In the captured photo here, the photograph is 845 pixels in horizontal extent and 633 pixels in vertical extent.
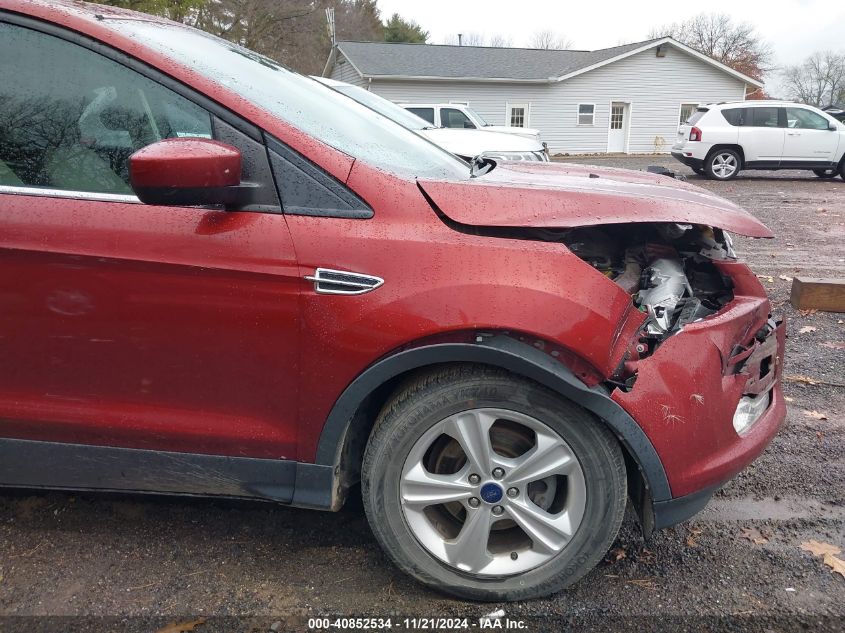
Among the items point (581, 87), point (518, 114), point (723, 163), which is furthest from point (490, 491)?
point (581, 87)

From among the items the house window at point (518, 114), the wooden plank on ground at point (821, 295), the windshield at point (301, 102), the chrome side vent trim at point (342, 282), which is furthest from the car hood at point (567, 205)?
the house window at point (518, 114)

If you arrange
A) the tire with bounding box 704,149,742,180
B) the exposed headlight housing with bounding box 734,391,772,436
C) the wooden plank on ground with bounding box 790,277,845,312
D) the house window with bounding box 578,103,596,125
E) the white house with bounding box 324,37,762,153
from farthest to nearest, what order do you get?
the house window with bounding box 578,103,596,125 → the white house with bounding box 324,37,762,153 → the tire with bounding box 704,149,742,180 → the wooden plank on ground with bounding box 790,277,845,312 → the exposed headlight housing with bounding box 734,391,772,436

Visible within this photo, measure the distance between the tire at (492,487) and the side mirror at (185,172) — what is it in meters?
0.83

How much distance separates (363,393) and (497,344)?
44 centimetres

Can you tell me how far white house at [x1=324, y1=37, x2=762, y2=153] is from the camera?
88.3 ft

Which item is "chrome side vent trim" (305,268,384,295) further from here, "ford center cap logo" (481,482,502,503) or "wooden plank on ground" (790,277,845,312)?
"wooden plank on ground" (790,277,845,312)

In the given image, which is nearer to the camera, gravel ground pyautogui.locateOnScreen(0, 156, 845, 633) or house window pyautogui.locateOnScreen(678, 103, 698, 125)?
gravel ground pyautogui.locateOnScreen(0, 156, 845, 633)

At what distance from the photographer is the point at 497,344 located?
6.18ft

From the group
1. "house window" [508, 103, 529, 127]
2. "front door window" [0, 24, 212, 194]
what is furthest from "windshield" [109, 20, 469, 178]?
"house window" [508, 103, 529, 127]

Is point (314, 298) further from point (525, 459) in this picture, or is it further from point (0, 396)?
point (0, 396)

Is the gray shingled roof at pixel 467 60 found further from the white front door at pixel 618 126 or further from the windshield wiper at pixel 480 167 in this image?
the windshield wiper at pixel 480 167

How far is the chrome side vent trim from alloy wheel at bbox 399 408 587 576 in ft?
1.58

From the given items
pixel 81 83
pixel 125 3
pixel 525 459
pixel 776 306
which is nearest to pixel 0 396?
pixel 81 83

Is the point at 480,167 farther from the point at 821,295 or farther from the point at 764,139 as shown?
the point at 764,139
